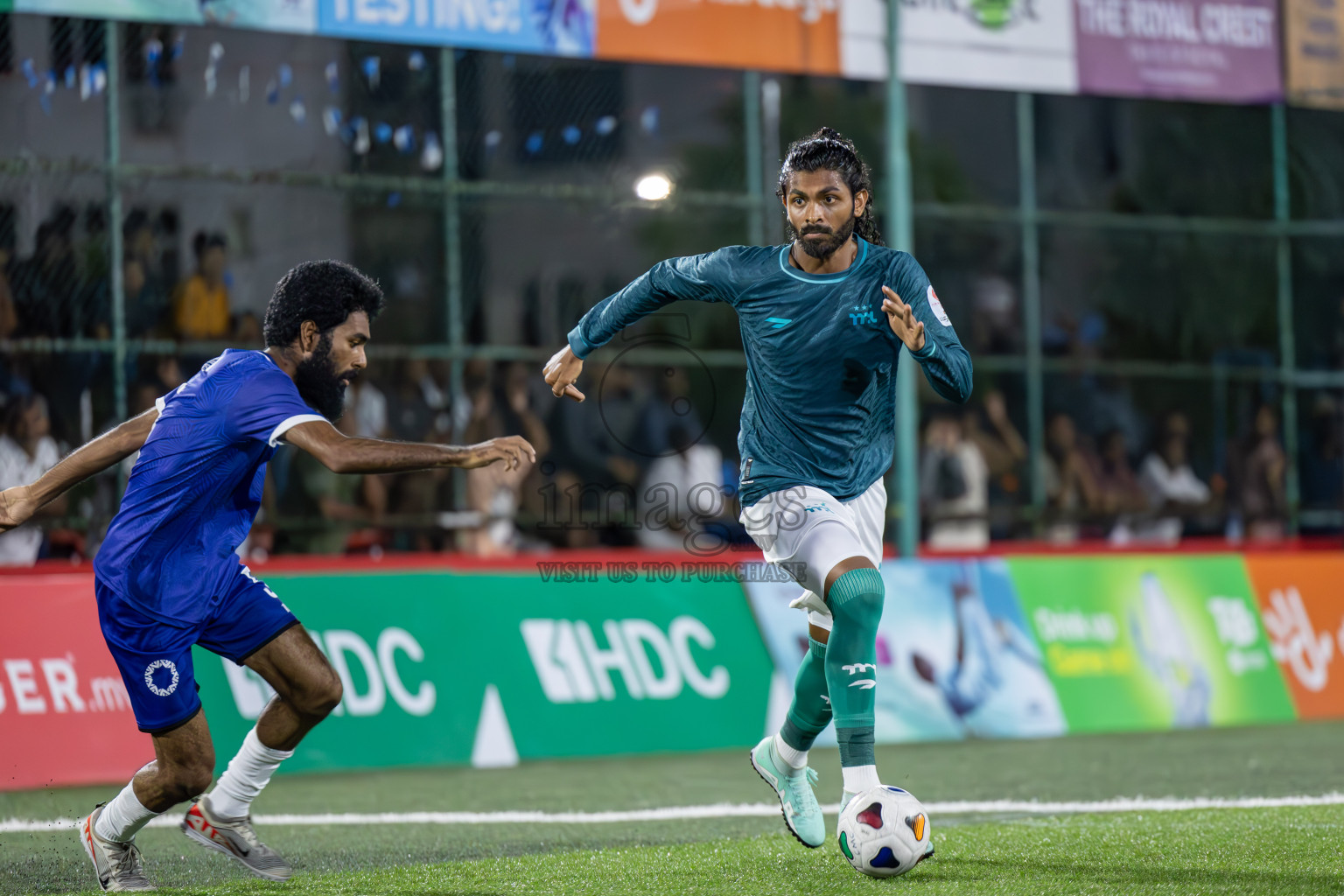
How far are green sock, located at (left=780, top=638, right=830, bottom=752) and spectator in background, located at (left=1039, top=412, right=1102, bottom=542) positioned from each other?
9.31 metres

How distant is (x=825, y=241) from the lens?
5875 millimetres

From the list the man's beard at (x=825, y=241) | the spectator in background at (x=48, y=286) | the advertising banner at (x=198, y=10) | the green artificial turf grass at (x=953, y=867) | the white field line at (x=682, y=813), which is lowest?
the white field line at (x=682, y=813)

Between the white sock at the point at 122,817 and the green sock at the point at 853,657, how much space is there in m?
2.25

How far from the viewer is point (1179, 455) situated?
16.0 meters

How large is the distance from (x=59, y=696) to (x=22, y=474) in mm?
2752

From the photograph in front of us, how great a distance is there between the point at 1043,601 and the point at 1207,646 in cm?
127

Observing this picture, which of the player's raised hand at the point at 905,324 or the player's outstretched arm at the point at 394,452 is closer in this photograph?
the player's outstretched arm at the point at 394,452

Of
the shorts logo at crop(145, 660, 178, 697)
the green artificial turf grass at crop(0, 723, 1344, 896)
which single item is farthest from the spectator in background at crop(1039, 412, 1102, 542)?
the shorts logo at crop(145, 660, 178, 697)

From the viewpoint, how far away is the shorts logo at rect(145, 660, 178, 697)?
5.50 metres

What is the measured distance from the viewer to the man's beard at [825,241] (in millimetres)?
5867

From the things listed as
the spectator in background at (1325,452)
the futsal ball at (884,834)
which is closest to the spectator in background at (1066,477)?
the spectator in background at (1325,452)

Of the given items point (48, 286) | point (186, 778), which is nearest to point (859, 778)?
point (186, 778)

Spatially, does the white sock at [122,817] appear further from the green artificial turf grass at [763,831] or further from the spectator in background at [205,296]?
the spectator in background at [205,296]

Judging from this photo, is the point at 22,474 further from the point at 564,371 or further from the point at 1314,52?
the point at 1314,52
